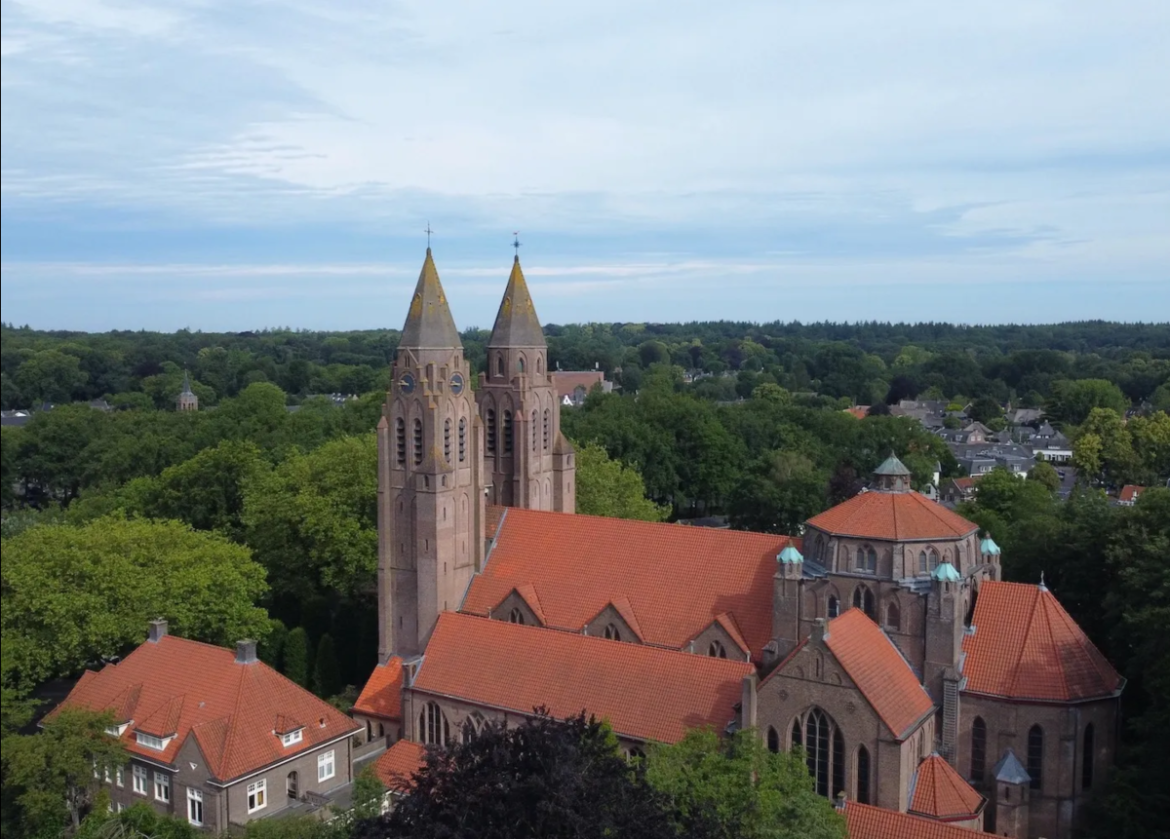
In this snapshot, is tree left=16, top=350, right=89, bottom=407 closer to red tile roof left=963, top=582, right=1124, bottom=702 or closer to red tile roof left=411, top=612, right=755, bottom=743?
red tile roof left=411, top=612, right=755, bottom=743

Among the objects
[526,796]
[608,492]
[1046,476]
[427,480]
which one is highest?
[427,480]

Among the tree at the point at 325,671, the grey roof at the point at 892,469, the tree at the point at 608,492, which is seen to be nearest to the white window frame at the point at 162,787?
the tree at the point at 325,671

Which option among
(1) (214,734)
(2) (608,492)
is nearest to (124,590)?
(1) (214,734)

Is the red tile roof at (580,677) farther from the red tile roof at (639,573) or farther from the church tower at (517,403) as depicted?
the church tower at (517,403)

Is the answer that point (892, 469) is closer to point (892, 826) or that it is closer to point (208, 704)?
point (892, 826)

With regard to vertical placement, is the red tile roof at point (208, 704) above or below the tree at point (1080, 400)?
below
